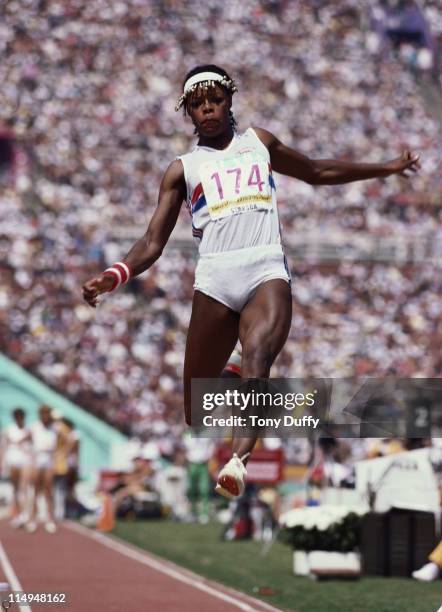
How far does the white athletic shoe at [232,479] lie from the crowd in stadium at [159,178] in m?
19.4

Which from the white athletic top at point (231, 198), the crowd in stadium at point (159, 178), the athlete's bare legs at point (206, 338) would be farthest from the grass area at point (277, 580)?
the crowd in stadium at point (159, 178)

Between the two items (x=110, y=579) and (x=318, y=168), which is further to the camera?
(x=110, y=579)

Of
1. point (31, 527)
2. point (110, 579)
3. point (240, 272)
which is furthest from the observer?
point (31, 527)

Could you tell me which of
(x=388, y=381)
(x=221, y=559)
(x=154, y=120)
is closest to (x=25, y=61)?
(x=154, y=120)

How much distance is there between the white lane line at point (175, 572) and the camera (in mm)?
8375

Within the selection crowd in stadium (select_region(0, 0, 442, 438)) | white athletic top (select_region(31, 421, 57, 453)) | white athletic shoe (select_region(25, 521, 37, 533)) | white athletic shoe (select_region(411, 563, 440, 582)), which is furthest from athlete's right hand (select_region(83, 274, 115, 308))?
crowd in stadium (select_region(0, 0, 442, 438))

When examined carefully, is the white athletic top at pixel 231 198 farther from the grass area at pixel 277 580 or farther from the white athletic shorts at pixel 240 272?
the grass area at pixel 277 580

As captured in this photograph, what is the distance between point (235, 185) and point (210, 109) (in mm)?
358

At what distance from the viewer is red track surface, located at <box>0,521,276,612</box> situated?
8075mm

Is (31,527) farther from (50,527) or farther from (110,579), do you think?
(110,579)

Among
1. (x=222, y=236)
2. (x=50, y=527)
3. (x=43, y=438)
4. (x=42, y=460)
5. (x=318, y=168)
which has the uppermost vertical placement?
(x=318, y=168)

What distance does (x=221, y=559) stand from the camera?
13.0 m

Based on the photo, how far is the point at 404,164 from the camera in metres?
6.33

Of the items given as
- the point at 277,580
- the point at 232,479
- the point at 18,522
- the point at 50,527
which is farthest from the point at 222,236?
the point at 18,522
